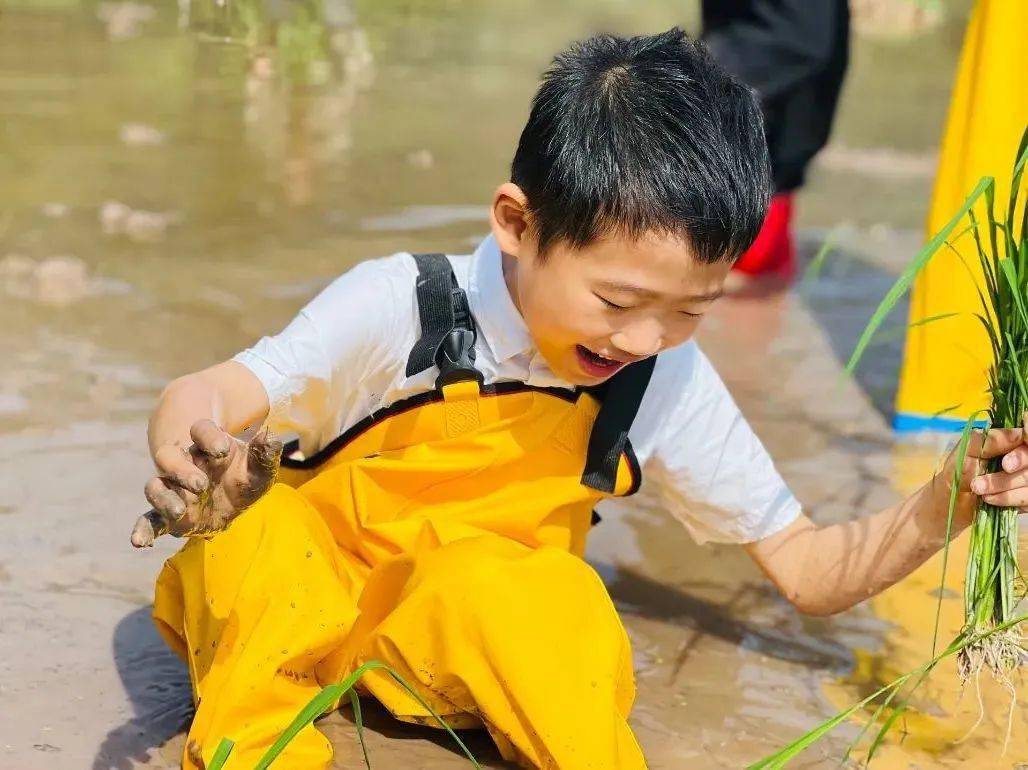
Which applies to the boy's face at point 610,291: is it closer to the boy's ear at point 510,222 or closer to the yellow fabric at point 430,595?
the boy's ear at point 510,222

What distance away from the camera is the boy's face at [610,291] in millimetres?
1709

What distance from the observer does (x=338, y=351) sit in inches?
73.0

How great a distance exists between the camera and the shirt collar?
6.22ft

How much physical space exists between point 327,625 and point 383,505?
214 millimetres

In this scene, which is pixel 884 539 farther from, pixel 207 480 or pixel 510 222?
pixel 207 480

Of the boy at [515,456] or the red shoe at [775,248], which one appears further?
the red shoe at [775,248]

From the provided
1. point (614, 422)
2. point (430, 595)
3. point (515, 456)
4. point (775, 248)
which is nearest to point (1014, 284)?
point (614, 422)

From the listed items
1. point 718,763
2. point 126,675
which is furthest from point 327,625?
point 718,763

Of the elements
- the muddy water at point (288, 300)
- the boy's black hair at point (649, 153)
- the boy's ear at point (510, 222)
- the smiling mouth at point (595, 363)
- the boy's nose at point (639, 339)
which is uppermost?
the boy's black hair at point (649, 153)

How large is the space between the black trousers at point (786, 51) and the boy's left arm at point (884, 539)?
1.75 meters

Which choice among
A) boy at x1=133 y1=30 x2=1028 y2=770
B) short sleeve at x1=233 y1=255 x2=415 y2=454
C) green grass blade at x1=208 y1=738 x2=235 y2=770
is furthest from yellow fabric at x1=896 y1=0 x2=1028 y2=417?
green grass blade at x1=208 y1=738 x2=235 y2=770

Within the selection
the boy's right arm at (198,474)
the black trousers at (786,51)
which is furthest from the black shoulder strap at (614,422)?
the black trousers at (786,51)

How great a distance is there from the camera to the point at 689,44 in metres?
1.82

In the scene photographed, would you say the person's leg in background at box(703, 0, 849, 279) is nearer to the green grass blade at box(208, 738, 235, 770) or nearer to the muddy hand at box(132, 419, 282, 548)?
the muddy hand at box(132, 419, 282, 548)
